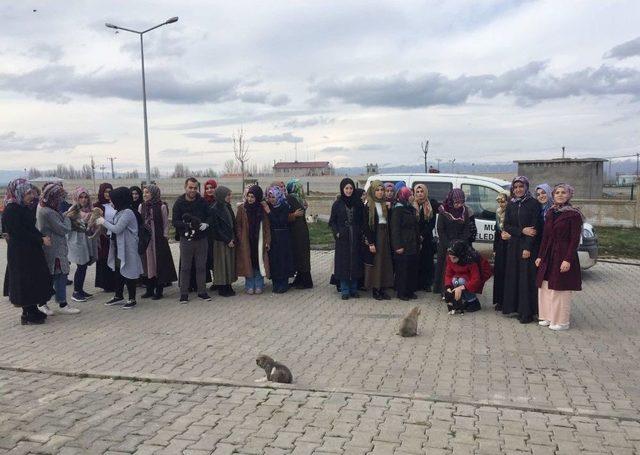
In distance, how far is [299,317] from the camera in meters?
7.79

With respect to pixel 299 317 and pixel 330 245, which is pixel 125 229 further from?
pixel 330 245

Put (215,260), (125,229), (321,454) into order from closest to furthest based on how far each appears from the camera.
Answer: (321,454)
(125,229)
(215,260)

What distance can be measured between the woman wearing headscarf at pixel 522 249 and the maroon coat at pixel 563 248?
0.31 metres

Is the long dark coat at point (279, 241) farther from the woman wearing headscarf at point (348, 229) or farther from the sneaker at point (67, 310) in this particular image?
the sneaker at point (67, 310)

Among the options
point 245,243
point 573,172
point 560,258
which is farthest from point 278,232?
point 573,172

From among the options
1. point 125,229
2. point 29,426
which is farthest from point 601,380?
point 125,229

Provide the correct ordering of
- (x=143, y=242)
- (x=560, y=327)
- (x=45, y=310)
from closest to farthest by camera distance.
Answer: (x=560, y=327), (x=45, y=310), (x=143, y=242)

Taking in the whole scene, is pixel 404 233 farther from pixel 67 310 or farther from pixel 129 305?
pixel 67 310

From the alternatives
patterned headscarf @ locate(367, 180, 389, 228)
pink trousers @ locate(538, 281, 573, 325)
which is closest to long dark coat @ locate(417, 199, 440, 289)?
patterned headscarf @ locate(367, 180, 389, 228)

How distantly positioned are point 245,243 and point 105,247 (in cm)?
227

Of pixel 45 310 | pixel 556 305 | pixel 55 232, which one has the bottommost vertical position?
pixel 45 310

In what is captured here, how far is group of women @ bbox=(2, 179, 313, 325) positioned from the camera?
25.4ft

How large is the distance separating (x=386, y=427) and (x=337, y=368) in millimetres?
1461

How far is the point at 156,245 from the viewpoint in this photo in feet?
28.9
